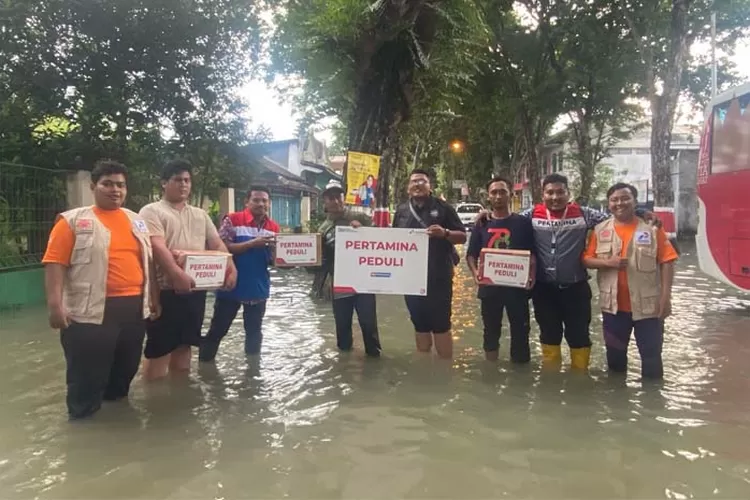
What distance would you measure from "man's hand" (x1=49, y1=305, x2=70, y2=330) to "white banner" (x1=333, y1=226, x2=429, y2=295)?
2.51 metres

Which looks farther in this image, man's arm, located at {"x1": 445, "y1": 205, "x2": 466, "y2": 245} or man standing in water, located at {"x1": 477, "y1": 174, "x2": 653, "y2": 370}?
man's arm, located at {"x1": 445, "y1": 205, "x2": 466, "y2": 245}

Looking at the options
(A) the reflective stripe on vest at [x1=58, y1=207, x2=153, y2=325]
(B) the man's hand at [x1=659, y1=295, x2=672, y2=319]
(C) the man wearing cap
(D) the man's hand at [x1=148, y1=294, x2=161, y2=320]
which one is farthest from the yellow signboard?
(A) the reflective stripe on vest at [x1=58, y1=207, x2=153, y2=325]

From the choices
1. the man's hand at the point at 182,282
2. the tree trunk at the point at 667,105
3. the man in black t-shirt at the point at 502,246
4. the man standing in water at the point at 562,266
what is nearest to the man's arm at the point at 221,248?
the man's hand at the point at 182,282

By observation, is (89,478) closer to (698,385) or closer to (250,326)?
(250,326)

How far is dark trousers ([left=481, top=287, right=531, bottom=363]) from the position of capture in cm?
548

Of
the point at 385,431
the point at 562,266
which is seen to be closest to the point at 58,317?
the point at 385,431

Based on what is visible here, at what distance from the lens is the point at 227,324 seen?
582cm

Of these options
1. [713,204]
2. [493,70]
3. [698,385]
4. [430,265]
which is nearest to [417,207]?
[430,265]

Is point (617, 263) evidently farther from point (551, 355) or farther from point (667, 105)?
point (667, 105)

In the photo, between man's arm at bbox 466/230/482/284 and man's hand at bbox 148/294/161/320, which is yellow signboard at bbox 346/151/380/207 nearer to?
man's arm at bbox 466/230/482/284

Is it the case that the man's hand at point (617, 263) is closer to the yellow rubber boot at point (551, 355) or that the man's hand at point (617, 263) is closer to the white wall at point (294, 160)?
the yellow rubber boot at point (551, 355)

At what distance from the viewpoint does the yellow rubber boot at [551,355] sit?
18.4 feet

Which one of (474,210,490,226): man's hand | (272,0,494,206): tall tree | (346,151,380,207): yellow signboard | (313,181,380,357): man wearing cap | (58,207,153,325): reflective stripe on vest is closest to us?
(58,207,153,325): reflective stripe on vest

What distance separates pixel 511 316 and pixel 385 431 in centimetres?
188
